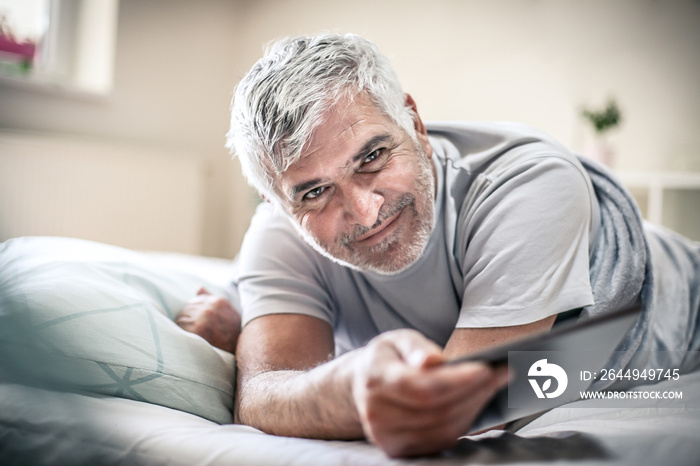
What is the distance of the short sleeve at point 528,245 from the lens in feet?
2.45

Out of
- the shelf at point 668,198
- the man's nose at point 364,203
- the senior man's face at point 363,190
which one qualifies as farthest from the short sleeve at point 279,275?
the shelf at point 668,198

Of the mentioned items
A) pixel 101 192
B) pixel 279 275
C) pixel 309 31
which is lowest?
pixel 101 192

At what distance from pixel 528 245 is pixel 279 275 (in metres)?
0.45

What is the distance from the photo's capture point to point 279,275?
39.4 inches

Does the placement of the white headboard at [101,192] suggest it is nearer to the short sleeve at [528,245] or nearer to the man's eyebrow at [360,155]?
the man's eyebrow at [360,155]

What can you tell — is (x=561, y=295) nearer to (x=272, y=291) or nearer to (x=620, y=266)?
(x=620, y=266)

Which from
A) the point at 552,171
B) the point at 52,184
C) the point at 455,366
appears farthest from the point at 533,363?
the point at 52,184

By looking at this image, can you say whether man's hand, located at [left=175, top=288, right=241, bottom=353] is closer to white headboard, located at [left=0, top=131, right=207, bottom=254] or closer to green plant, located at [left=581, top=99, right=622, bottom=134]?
white headboard, located at [left=0, top=131, right=207, bottom=254]

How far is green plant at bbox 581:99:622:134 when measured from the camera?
2.40m

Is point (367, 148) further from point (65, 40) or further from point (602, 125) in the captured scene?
point (65, 40)

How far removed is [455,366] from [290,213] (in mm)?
580

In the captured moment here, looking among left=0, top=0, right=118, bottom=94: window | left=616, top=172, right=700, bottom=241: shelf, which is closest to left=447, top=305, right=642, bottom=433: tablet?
left=616, top=172, right=700, bottom=241: shelf

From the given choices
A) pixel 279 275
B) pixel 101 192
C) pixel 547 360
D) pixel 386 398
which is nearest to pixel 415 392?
pixel 386 398

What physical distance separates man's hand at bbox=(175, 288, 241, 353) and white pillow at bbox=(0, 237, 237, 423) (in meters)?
0.07
